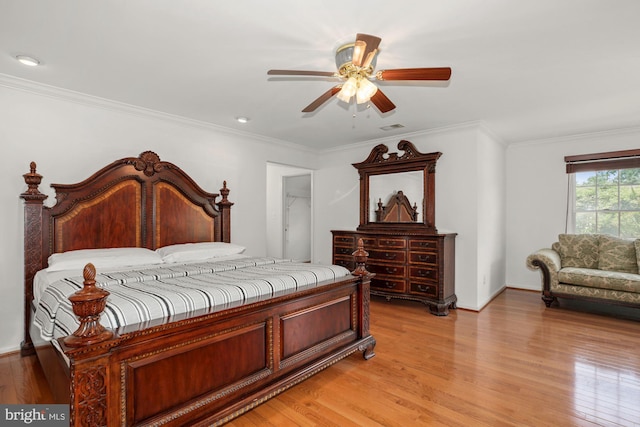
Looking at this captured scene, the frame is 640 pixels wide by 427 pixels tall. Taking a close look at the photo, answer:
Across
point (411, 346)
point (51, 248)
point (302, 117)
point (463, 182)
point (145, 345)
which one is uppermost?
point (302, 117)

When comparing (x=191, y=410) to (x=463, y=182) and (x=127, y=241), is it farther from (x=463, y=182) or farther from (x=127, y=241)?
(x=463, y=182)

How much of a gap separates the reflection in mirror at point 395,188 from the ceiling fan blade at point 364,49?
9.48ft

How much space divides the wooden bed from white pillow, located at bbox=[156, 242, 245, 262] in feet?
1.06

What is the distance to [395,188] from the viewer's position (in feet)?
16.0

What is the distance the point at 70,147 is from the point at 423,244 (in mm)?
4074

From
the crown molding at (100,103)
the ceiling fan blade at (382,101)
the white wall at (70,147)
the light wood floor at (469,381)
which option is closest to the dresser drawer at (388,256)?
the light wood floor at (469,381)

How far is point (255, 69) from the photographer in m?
2.72

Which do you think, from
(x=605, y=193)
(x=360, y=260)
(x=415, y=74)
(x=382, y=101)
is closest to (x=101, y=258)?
(x=360, y=260)

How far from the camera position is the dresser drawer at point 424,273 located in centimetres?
413

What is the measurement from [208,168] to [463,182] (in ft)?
11.1

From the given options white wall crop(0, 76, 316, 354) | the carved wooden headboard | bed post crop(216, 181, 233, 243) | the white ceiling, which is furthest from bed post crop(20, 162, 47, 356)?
bed post crop(216, 181, 233, 243)

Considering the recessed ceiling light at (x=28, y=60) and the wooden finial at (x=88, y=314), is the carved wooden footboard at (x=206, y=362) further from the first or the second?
the recessed ceiling light at (x=28, y=60)

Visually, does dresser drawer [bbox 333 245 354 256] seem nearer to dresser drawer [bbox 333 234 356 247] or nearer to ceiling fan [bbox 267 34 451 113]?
dresser drawer [bbox 333 234 356 247]

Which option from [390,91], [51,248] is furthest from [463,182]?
[51,248]
